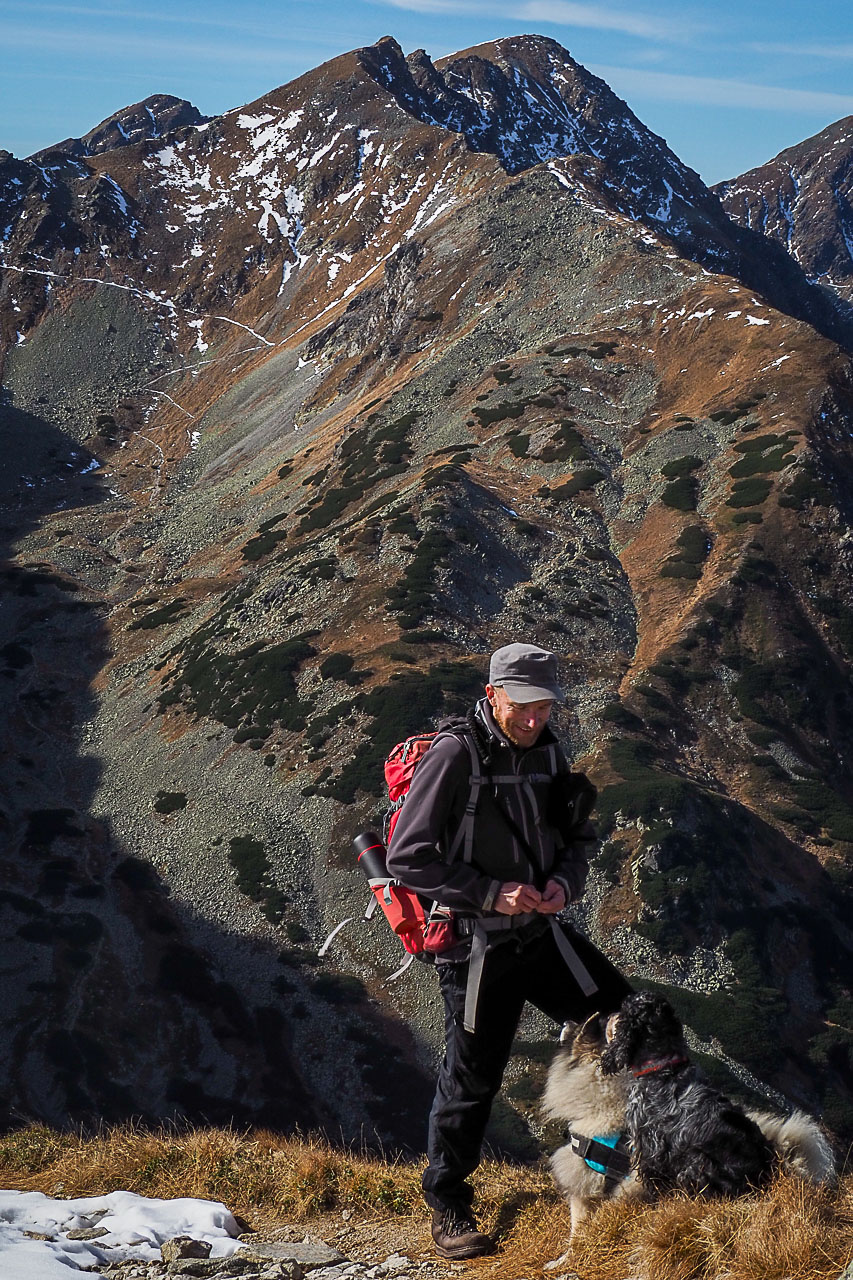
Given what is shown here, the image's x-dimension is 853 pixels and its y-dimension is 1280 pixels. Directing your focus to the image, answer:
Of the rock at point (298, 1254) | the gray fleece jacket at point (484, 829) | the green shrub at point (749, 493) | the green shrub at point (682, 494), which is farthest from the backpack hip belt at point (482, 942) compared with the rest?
the green shrub at point (682, 494)

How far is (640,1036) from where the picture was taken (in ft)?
18.7

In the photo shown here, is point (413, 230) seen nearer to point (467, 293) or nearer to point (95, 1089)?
point (467, 293)

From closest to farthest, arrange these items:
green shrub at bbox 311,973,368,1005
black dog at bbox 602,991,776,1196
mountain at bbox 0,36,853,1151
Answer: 1. black dog at bbox 602,991,776,1196
2. mountain at bbox 0,36,853,1151
3. green shrub at bbox 311,973,368,1005

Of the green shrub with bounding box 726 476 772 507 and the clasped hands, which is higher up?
the green shrub with bounding box 726 476 772 507

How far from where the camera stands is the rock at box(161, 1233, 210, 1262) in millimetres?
6449

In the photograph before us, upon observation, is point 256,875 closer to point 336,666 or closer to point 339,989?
point 339,989

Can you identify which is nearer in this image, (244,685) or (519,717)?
(519,717)

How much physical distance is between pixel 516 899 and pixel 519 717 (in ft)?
3.51

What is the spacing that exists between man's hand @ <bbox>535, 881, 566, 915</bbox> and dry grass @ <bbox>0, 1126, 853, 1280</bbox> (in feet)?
5.35

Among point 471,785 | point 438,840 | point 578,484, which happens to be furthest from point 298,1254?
point 578,484

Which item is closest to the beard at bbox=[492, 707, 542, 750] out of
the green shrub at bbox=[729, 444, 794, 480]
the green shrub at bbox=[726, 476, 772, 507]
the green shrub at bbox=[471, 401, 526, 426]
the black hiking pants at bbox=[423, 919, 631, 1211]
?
the black hiking pants at bbox=[423, 919, 631, 1211]

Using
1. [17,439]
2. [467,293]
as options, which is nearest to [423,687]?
[467,293]

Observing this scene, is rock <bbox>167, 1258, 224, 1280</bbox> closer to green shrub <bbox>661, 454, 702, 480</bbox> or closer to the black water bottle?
the black water bottle

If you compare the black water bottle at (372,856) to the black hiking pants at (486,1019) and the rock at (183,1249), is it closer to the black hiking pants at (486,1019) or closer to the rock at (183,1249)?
the black hiking pants at (486,1019)
